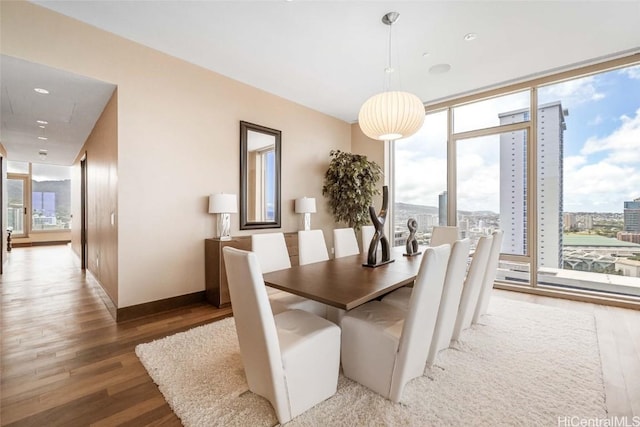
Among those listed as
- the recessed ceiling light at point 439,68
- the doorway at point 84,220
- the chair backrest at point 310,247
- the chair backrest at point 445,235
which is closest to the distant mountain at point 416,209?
the chair backrest at point 445,235

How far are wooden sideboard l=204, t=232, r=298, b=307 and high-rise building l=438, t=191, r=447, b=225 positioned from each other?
3.40 meters

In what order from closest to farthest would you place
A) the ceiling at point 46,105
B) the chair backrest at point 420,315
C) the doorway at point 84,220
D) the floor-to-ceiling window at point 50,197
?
1. the chair backrest at point 420,315
2. the ceiling at point 46,105
3. the doorway at point 84,220
4. the floor-to-ceiling window at point 50,197

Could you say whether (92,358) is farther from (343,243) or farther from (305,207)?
(305,207)

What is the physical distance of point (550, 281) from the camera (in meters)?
3.95

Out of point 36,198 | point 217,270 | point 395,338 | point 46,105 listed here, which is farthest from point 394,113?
point 36,198

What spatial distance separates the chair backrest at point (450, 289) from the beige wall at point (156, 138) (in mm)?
2896

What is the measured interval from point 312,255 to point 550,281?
12.0ft

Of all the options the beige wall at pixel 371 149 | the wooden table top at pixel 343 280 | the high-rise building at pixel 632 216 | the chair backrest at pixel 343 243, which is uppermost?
the beige wall at pixel 371 149

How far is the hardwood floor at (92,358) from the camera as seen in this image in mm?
1609

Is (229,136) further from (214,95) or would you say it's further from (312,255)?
(312,255)

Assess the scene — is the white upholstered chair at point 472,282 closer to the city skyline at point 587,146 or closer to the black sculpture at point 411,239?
the black sculpture at point 411,239

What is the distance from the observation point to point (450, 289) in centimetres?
189

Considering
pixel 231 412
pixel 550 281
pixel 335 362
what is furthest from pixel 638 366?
pixel 231 412

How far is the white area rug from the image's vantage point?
60.5 inches
